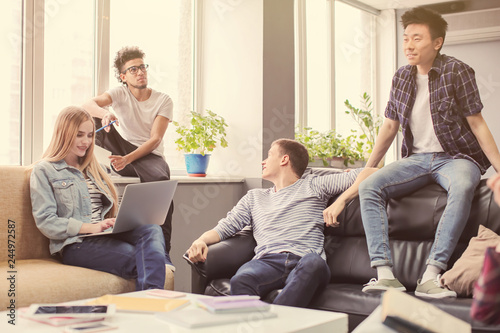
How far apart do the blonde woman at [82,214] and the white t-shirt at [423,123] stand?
1.28 meters

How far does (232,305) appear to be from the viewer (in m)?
1.52

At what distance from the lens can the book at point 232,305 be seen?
1.51m

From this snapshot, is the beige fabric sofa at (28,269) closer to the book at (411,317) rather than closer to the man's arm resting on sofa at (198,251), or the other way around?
the man's arm resting on sofa at (198,251)

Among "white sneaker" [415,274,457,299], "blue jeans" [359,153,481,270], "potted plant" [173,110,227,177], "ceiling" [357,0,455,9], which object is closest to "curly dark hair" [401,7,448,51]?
"blue jeans" [359,153,481,270]

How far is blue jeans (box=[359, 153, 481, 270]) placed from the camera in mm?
2287

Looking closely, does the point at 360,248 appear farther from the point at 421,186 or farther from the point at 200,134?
the point at 200,134

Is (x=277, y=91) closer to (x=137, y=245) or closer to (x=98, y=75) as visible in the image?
(x=98, y=75)

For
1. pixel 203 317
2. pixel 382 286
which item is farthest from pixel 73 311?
pixel 382 286

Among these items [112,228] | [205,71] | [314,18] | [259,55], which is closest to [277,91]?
[259,55]

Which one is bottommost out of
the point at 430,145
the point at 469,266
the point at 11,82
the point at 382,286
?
the point at 382,286

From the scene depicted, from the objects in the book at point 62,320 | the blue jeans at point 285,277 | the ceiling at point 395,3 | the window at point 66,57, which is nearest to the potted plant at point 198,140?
the window at point 66,57

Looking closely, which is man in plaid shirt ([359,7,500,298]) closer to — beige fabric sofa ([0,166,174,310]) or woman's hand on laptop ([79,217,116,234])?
beige fabric sofa ([0,166,174,310])

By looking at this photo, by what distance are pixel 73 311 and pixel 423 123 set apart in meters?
1.84

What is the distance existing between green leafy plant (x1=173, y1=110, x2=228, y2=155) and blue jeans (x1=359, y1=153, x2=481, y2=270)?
1660 millimetres
